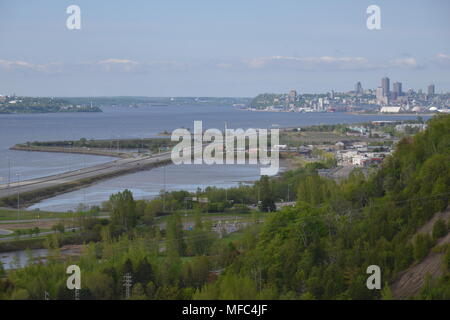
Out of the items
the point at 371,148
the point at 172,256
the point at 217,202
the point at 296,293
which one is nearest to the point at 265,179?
the point at 217,202

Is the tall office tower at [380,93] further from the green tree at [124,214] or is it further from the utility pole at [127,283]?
the utility pole at [127,283]

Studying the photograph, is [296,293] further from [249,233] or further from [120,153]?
[120,153]

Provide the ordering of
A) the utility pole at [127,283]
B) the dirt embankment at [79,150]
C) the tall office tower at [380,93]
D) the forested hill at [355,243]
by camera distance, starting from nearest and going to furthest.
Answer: the forested hill at [355,243], the utility pole at [127,283], the dirt embankment at [79,150], the tall office tower at [380,93]

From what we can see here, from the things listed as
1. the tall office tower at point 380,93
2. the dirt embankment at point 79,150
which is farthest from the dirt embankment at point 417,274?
the tall office tower at point 380,93

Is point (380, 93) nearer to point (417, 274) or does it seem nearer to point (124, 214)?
point (124, 214)

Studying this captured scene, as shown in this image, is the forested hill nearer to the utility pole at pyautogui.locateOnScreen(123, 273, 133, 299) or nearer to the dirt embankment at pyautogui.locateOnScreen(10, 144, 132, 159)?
the utility pole at pyautogui.locateOnScreen(123, 273, 133, 299)

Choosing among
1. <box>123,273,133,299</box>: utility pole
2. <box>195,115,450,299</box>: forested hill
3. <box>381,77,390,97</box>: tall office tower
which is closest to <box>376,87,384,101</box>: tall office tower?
<box>381,77,390,97</box>: tall office tower

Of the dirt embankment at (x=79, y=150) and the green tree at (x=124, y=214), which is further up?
the dirt embankment at (x=79, y=150)
